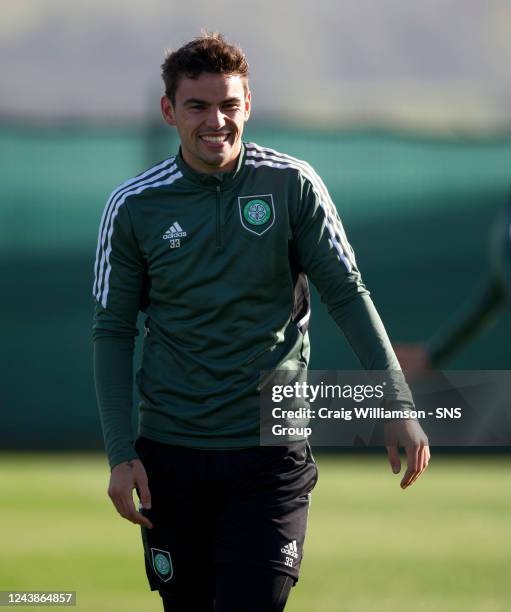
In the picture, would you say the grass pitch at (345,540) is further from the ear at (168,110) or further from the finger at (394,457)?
the ear at (168,110)

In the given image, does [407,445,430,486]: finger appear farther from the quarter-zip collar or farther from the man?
the quarter-zip collar

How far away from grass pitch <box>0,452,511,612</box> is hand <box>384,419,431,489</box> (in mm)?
2598

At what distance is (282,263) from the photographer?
15.4 feet

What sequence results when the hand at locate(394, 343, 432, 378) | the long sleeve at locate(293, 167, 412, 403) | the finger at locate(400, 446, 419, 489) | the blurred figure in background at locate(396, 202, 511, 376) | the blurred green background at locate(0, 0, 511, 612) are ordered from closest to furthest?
1. the finger at locate(400, 446, 419, 489)
2. the long sleeve at locate(293, 167, 412, 403)
3. the blurred figure in background at locate(396, 202, 511, 376)
4. the hand at locate(394, 343, 432, 378)
5. the blurred green background at locate(0, 0, 511, 612)

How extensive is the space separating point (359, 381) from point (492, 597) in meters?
2.62

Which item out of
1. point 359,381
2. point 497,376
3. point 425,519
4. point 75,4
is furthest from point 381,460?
point 75,4

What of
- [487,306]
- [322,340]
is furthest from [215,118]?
[322,340]

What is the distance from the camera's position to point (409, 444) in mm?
4406

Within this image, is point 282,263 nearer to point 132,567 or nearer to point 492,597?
point 492,597

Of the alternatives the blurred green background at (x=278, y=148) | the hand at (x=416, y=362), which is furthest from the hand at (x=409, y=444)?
the blurred green background at (x=278, y=148)

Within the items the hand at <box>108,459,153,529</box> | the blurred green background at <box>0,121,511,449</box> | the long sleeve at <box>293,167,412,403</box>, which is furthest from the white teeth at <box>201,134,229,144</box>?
the blurred green background at <box>0,121,511,449</box>

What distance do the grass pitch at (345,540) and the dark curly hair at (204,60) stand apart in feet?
9.92

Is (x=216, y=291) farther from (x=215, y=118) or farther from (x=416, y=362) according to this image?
(x=416, y=362)

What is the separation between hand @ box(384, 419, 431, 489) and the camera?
4387 millimetres
